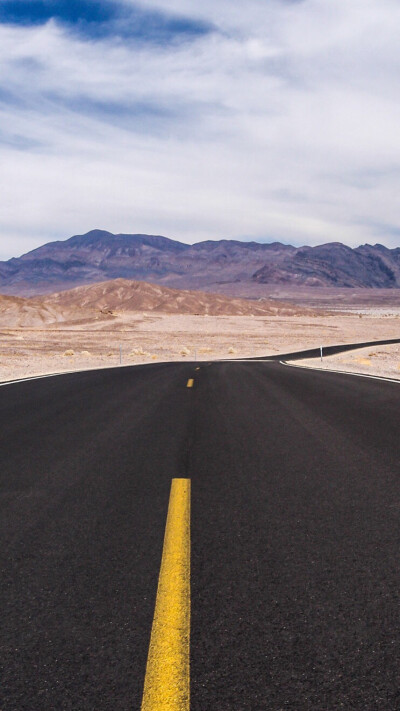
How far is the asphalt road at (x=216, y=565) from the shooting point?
2393 mm

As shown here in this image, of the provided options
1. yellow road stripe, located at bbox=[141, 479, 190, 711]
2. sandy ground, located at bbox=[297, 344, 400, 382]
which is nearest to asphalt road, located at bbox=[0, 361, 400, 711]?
yellow road stripe, located at bbox=[141, 479, 190, 711]

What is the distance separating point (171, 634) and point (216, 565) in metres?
0.84

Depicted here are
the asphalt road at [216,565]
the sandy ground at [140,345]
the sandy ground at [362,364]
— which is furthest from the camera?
the sandy ground at [140,345]

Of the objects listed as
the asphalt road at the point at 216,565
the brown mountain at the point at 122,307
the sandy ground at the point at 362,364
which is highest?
the brown mountain at the point at 122,307

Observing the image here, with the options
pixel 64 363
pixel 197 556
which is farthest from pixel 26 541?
pixel 64 363

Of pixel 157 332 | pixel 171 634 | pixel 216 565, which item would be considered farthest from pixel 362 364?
pixel 157 332

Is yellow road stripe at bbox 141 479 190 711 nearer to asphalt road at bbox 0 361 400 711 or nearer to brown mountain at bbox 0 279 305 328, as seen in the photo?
asphalt road at bbox 0 361 400 711

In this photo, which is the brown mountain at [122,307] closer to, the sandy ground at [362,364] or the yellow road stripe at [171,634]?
the sandy ground at [362,364]

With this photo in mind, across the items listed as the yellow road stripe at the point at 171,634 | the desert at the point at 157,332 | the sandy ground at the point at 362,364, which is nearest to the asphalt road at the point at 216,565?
the yellow road stripe at the point at 171,634

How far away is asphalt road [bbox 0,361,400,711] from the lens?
239 centimetres

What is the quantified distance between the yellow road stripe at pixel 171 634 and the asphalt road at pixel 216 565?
1.9 inches

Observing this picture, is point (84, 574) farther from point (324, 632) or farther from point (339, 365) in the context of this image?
point (339, 365)

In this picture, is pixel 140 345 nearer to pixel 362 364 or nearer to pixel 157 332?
pixel 157 332

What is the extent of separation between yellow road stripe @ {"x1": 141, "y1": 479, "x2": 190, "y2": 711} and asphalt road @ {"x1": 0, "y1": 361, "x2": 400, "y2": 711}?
49 millimetres
